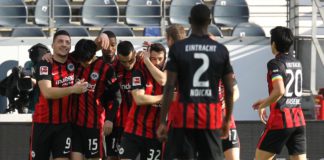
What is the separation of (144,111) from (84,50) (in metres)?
0.95

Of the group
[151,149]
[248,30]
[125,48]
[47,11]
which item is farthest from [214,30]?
[151,149]

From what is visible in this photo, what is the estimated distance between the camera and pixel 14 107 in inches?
513

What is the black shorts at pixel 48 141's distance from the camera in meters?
9.42

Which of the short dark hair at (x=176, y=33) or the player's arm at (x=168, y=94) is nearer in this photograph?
the player's arm at (x=168, y=94)

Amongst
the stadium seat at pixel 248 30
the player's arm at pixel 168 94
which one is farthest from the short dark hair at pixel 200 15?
the stadium seat at pixel 248 30

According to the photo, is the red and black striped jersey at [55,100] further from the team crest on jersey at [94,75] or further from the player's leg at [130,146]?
the player's leg at [130,146]

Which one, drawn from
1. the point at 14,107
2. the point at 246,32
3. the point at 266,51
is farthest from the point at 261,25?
the point at 14,107

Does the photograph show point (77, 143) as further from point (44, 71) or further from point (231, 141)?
point (231, 141)

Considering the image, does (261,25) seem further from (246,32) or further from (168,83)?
(168,83)

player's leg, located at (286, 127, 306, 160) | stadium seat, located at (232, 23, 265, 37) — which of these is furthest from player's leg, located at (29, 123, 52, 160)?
stadium seat, located at (232, 23, 265, 37)

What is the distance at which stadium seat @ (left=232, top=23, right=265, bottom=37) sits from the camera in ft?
56.0

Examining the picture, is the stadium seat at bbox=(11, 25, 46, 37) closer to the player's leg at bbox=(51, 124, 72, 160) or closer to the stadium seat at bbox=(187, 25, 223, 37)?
the stadium seat at bbox=(187, 25, 223, 37)

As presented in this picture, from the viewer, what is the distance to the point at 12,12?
17.8 m

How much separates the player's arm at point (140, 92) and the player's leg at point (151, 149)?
480 millimetres
